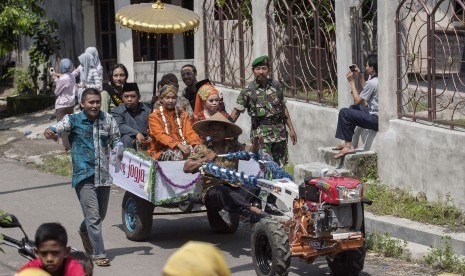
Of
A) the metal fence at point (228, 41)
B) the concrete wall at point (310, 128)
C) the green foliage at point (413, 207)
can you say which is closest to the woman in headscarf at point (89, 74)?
the metal fence at point (228, 41)

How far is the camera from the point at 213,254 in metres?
4.05

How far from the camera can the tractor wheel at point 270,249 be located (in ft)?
29.7

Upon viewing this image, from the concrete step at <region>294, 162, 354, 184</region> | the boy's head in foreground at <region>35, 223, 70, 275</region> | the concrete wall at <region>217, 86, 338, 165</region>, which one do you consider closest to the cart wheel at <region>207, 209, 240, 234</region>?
the concrete step at <region>294, 162, 354, 184</region>

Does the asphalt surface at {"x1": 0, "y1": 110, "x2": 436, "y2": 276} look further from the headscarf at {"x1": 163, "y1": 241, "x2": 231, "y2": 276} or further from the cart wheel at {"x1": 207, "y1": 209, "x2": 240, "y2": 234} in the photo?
the headscarf at {"x1": 163, "y1": 241, "x2": 231, "y2": 276}

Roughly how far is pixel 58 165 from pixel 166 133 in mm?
5412

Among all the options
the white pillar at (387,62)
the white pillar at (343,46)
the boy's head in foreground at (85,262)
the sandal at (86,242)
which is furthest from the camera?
the white pillar at (343,46)

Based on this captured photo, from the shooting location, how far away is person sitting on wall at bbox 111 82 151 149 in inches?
462

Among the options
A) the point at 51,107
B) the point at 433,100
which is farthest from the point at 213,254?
the point at 51,107

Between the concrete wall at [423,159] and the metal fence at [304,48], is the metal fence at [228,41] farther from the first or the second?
the concrete wall at [423,159]

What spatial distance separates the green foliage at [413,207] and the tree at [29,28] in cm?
951

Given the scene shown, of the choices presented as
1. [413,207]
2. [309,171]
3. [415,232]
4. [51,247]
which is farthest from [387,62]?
[51,247]

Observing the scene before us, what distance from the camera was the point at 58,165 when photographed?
633 inches

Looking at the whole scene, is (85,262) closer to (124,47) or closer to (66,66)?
(66,66)

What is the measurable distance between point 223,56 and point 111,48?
6751 mm
